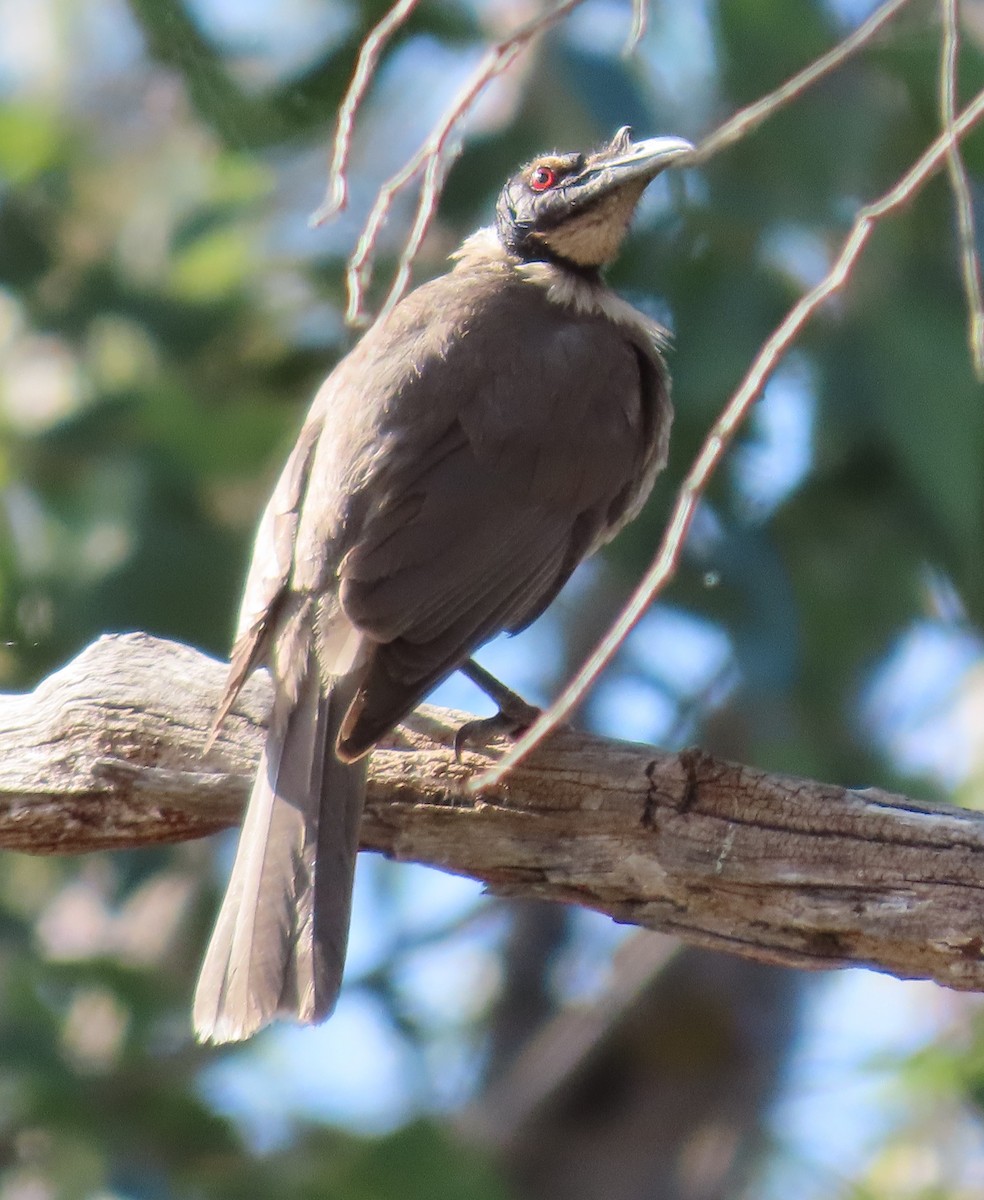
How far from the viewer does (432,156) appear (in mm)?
2990

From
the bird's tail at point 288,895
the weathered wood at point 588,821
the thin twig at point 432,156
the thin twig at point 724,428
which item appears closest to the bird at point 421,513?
the bird's tail at point 288,895

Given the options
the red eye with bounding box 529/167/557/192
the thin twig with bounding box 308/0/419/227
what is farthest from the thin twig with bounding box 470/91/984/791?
the red eye with bounding box 529/167/557/192

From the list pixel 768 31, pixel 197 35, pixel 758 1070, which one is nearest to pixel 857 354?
pixel 768 31

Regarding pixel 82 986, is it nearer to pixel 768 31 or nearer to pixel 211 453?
pixel 211 453

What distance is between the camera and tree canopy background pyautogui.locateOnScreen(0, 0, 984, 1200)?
5.74m

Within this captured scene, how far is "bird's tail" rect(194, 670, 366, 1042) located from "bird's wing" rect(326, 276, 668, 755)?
8.0 inches

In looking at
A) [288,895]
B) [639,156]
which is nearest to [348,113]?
[288,895]

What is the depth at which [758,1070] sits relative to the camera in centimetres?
885

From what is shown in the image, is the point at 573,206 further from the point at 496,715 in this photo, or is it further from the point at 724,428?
the point at 724,428

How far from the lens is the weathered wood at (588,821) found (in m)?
3.62

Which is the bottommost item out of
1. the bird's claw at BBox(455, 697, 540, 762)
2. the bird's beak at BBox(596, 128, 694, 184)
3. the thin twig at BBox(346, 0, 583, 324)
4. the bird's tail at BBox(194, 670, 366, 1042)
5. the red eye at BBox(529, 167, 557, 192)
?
the bird's tail at BBox(194, 670, 366, 1042)

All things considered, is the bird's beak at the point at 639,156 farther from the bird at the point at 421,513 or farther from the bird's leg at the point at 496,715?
the bird's leg at the point at 496,715

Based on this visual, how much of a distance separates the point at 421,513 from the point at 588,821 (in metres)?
0.93

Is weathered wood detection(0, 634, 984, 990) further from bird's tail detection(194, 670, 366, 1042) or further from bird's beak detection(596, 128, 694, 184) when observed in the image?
bird's beak detection(596, 128, 694, 184)
